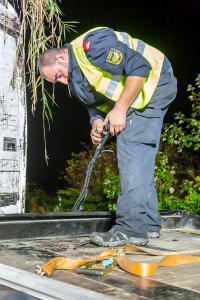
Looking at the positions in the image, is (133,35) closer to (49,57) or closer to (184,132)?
(184,132)

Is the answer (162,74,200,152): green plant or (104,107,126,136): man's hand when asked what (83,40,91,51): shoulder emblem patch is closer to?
(104,107,126,136): man's hand

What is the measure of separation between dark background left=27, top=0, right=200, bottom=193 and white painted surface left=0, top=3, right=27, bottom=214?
12.6ft

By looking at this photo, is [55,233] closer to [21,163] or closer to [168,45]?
[21,163]

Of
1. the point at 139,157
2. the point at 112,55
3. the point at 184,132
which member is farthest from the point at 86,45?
the point at 184,132

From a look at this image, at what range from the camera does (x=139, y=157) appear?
3.30m

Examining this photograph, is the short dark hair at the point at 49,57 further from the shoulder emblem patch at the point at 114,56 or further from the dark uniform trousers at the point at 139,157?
the dark uniform trousers at the point at 139,157

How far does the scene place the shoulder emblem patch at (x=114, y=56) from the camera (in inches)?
122

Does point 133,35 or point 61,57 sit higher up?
point 133,35

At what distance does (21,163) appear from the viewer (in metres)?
4.51

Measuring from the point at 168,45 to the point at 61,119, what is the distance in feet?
7.62

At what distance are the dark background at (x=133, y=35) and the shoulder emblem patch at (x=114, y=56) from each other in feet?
17.4

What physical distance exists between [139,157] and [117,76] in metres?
0.58

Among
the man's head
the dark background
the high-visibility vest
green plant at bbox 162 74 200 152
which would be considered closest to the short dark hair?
the man's head

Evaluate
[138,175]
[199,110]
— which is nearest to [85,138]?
[199,110]
